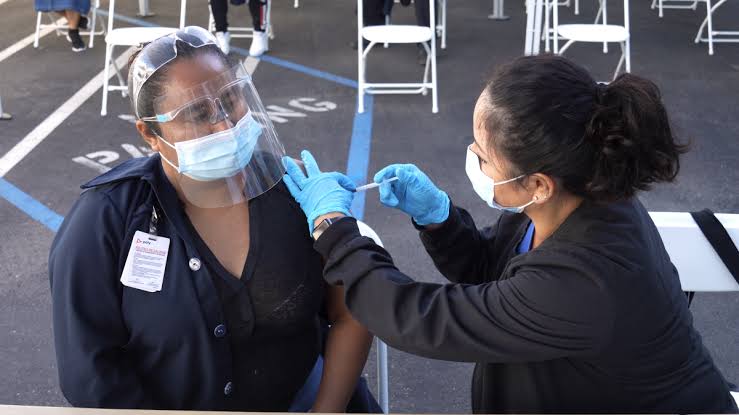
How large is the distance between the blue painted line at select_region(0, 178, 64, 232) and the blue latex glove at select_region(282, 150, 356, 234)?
2.51 metres

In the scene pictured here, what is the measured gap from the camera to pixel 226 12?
7.12 metres

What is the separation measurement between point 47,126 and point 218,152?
4.31 meters

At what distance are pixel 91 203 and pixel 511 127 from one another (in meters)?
0.92

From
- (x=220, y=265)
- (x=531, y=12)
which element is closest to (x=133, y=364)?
(x=220, y=265)

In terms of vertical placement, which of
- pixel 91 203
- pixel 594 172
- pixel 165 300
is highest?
pixel 594 172

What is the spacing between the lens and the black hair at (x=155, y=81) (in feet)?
5.14

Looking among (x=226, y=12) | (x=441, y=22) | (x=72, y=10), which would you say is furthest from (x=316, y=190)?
(x=441, y=22)

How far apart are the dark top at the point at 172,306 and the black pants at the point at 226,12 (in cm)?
570

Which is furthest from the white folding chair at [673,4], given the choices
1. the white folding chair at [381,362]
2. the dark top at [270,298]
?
the dark top at [270,298]

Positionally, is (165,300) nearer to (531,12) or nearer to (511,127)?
(511,127)

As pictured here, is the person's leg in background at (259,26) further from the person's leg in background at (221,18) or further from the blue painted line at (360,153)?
the blue painted line at (360,153)

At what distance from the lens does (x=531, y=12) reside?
238 inches

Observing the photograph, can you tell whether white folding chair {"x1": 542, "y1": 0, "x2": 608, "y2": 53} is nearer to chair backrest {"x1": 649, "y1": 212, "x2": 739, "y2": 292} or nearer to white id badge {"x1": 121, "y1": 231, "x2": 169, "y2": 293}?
chair backrest {"x1": 649, "y1": 212, "x2": 739, "y2": 292}

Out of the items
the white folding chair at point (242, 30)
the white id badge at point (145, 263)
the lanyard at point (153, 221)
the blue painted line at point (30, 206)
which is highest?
the white folding chair at point (242, 30)
